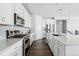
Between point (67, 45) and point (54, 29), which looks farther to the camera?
point (54, 29)

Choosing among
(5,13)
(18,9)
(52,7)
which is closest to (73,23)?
(52,7)

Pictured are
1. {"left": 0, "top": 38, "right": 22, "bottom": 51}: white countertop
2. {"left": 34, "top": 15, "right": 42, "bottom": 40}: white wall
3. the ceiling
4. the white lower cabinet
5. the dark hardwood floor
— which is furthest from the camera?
{"left": 34, "top": 15, "right": 42, "bottom": 40}: white wall

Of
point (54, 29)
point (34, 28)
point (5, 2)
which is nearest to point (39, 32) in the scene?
point (34, 28)

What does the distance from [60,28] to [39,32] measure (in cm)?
240

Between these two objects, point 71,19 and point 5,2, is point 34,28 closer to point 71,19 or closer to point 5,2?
point 71,19

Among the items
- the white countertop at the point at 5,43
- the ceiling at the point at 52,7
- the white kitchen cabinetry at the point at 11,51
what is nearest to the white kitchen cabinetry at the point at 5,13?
the white countertop at the point at 5,43

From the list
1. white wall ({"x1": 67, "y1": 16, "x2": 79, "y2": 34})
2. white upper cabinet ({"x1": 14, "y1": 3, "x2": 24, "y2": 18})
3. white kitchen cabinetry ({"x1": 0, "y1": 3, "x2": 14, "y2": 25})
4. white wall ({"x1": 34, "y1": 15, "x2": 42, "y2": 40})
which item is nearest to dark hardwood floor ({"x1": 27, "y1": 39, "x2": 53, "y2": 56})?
white upper cabinet ({"x1": 14, "y1": 3, "x2": 24, "y2": 18})

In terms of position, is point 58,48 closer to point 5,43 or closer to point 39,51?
point 5,43

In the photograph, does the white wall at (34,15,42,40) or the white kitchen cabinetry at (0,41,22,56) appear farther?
the white wall at (34,15,42,40)

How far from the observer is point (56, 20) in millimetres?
11031

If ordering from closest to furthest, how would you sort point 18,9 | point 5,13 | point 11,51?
point 11,51, point 5,13, point 18,9

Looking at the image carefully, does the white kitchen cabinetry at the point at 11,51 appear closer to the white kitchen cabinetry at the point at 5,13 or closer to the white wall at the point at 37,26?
the white kitchen cabinetry at the point at 5,13

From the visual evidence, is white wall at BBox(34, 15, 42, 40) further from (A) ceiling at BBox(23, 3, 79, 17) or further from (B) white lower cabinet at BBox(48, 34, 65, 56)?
(B) white lower cabinet at BBox(48, 34, 65, 56)

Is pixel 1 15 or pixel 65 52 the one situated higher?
pixel 1 15
